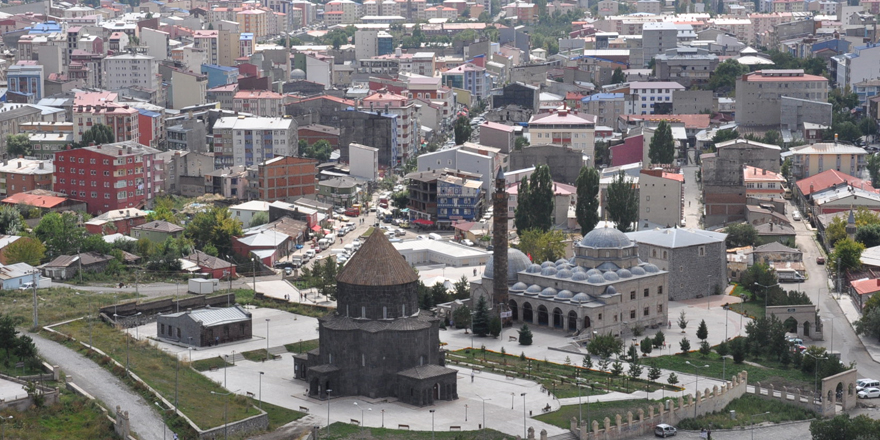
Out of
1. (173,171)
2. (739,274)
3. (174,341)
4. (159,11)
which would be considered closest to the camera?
(174,341)

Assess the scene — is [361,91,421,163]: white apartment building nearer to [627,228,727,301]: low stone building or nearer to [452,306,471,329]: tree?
[627,228,727,301]: low stone building

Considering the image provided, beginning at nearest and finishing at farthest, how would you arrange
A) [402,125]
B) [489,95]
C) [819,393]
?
1. [819,393]
2. [402,125]
3. [489,95]

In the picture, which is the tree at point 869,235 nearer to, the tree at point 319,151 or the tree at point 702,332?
the tree at point 702,332

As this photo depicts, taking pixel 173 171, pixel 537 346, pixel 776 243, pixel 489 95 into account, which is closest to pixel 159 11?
pixel 489 95

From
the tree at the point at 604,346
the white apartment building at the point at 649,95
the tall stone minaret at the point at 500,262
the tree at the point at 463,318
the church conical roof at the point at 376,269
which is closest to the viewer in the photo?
the church conical roof at the point at 376,269

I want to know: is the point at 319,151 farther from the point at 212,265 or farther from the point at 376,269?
the point at 376,269

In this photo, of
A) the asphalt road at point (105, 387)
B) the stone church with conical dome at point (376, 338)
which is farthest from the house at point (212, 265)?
the stone church with conical dome at point (376, 338)

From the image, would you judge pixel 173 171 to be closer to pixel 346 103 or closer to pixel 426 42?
pixel 346 103
